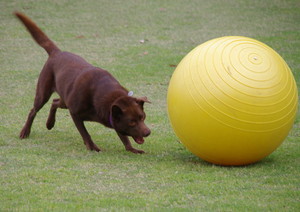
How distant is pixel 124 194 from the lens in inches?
225

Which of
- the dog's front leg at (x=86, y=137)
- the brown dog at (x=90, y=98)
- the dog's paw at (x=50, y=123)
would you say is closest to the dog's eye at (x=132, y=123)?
the brown dog at (x=90, y=98)

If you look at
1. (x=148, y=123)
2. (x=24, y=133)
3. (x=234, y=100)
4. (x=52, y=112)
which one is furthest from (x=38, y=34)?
(x=234, y=100)

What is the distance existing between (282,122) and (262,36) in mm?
9115

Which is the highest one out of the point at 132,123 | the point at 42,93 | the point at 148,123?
the point at 132,123

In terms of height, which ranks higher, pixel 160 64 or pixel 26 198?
pixel 26 198

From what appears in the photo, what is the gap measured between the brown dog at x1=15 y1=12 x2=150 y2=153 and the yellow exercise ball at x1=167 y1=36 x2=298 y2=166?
33.4 inches

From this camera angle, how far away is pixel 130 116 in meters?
7.17

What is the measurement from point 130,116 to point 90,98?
2.35 ft

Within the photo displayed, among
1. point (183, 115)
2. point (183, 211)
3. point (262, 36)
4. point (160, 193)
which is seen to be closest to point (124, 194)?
point (160, 193)

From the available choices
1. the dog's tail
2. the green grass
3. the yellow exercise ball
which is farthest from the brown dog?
the yellow exercise ball

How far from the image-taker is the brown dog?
7223 millimetres

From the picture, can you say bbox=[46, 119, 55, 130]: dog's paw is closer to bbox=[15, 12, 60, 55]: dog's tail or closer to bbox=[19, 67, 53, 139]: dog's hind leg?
bbox=[19, 67, 53, 139]: dog's hind leg

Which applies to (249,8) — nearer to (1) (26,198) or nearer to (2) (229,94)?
(2) (229,94)

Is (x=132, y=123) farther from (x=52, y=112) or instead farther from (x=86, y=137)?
(x=52, y=112)
